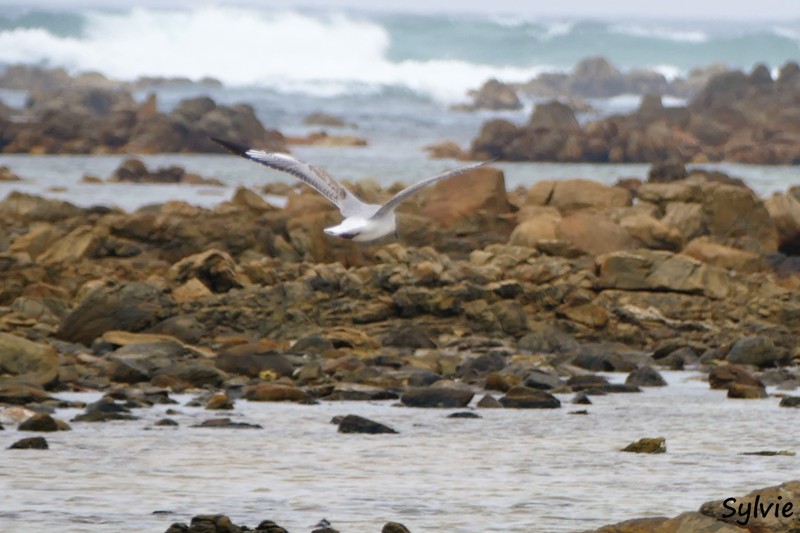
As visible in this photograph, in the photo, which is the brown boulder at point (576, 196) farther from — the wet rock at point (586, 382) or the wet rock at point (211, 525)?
the wet rock at point (211, 525)

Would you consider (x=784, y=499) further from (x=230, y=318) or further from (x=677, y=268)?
(x=677, y=268)

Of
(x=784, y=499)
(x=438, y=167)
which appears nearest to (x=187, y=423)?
(x=784, y=499)

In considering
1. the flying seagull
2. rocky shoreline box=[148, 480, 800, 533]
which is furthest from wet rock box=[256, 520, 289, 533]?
the flying seagull

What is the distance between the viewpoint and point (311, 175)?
527 inches

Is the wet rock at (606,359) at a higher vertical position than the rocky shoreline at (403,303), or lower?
lower

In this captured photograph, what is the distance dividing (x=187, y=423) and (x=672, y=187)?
1347 cm

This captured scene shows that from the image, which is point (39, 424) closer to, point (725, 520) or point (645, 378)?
point (645, 378)

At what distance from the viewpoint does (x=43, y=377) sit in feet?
48.0

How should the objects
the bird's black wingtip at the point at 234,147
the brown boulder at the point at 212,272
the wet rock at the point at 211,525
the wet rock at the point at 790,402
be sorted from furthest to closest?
the brown boulder at the point at 212,272 → the wet rock at the point at 790,402 → the bird's black wingtip at the point at 234,147 → the wet rock at the point at 211,525

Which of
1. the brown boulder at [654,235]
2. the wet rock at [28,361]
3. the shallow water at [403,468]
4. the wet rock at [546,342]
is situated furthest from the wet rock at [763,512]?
the brown boulder at [654,235]

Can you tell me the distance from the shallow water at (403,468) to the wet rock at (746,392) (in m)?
0.22

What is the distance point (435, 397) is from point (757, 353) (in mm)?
4125

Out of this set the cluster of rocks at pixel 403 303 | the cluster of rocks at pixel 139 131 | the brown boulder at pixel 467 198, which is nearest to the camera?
the cluster of rocks at pixel 403 303

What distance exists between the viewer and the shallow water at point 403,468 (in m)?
9.84
